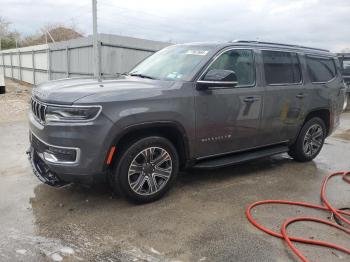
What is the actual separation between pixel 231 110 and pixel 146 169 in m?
1.37

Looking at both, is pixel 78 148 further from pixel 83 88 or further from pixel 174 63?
pixel 174 63

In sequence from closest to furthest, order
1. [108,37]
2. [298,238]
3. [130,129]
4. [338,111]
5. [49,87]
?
[298,238] → [130,129] → [49,87] → [338,111] → [108,37]

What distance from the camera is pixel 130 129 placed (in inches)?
160

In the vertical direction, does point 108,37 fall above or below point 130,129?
above

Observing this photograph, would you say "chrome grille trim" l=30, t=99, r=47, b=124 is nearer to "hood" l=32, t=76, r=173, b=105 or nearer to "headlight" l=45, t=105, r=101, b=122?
"hood" l=32, t=76, r=173, b=105

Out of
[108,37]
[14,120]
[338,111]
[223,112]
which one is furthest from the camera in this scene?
[108,37]

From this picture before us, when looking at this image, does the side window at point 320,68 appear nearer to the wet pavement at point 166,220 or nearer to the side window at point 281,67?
the side window at point 281,67

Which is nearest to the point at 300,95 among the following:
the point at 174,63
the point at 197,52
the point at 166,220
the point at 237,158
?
the point at 237,158

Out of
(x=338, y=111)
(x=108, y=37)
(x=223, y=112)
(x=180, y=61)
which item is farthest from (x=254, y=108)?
(x=108, y=37)

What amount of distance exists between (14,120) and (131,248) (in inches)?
307

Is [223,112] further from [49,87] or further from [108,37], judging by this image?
[108,37]

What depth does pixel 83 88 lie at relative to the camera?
13.5 feet

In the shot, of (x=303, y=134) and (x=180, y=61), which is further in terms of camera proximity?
(x=303, y=134)

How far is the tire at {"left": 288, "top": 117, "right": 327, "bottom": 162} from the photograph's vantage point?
6.29 m
